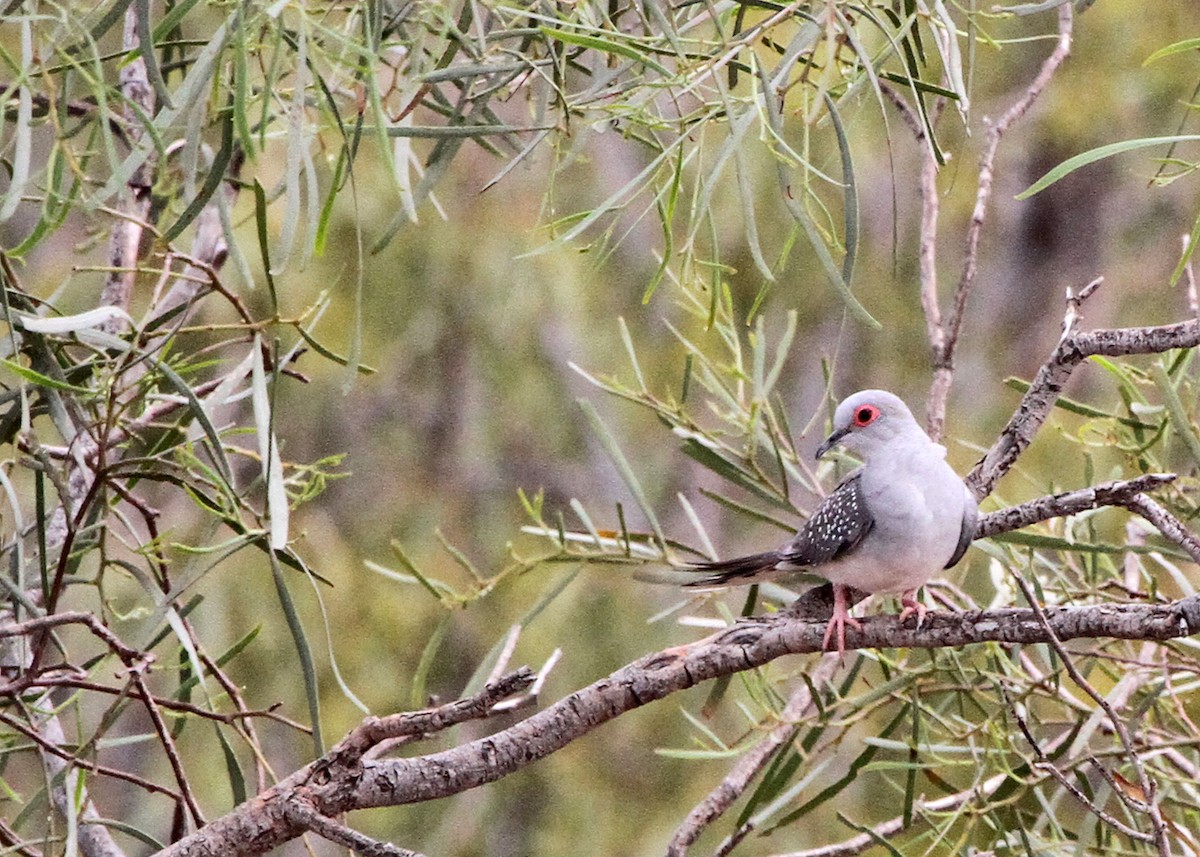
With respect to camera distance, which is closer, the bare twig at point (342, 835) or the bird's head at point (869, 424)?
the bare twig at point (342, 835)

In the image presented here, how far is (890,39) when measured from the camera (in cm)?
76

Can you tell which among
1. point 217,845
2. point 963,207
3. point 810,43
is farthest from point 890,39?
point 963,207

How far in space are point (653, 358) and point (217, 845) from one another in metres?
3.13

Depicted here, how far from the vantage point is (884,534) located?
1238 mm

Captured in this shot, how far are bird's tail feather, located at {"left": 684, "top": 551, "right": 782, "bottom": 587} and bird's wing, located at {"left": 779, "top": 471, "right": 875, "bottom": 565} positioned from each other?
15 millimetres

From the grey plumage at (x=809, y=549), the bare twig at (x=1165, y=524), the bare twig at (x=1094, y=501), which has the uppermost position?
the grey plumage at (x=809, y=549)

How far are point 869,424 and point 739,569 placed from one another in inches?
13.0

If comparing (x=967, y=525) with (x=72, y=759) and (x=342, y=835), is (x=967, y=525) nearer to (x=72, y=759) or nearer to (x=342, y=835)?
(x=342, y=835)

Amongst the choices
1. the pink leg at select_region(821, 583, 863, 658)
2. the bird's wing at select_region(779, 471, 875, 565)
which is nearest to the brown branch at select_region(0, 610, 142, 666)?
the pink leg at select_region(821, 583, 863, 658)

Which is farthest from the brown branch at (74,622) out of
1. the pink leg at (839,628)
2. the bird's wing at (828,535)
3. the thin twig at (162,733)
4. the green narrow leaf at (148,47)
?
the bird's wing at (828,535)

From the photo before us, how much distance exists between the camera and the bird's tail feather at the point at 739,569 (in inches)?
48.1

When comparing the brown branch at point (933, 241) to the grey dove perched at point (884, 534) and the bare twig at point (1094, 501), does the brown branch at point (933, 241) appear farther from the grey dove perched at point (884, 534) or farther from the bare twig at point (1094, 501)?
the bare twig at point (1094, 501)

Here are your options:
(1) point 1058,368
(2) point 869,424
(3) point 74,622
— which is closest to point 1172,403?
(1) point 1058,368

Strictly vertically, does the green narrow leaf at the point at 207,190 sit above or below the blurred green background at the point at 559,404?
below
